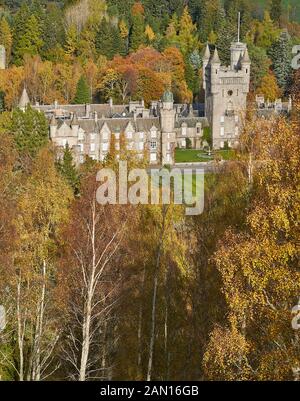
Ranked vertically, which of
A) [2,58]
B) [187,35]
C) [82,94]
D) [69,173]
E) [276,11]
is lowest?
[69,173]

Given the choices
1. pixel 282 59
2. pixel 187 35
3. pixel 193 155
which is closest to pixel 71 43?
pixel 187 35

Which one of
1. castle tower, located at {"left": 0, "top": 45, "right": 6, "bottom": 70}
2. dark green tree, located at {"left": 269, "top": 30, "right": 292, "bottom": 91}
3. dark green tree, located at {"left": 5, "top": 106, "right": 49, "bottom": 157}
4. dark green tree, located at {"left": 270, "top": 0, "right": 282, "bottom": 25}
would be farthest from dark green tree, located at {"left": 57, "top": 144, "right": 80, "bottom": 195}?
dark green tree, located at {"left": 270, "top": 0, "right": 282, "bottom": 25}

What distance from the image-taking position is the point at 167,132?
5609cm

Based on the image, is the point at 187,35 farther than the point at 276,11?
No

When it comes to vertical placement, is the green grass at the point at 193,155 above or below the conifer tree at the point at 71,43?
below

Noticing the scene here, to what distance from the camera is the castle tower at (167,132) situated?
2197 inches

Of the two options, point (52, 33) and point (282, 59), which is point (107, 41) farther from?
point (282, 59)

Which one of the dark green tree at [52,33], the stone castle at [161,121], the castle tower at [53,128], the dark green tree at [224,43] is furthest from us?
the dark green tree at [224,43]

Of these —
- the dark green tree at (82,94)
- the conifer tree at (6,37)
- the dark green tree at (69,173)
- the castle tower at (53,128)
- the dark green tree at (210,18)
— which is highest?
the dark green tree at (210,18)

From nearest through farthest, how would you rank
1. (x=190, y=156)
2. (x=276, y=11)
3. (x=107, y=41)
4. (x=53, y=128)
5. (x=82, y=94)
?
(x=53, y=128) → (x=190, y=156) → (x=82, y=94) → (x=107, y=41) → (x=276, y=11)

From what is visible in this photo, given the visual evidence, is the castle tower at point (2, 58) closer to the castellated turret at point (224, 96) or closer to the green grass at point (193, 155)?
the castellated turret at point (224, 96)

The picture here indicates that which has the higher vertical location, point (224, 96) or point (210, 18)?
point (210, 18)

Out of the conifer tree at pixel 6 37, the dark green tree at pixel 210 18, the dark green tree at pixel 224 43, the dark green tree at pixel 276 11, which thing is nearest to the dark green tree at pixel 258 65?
the dark green tree at pixel 224 43

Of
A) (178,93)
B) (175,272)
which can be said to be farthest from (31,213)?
(178,93)
